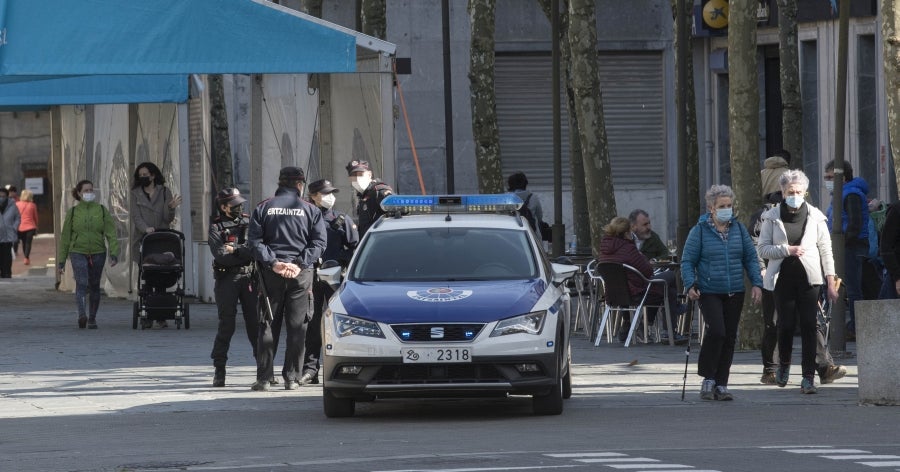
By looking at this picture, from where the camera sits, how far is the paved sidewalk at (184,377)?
14.8 meters

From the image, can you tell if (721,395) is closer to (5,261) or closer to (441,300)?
(441,300)

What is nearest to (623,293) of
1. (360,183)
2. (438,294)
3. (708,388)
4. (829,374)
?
(360,183)

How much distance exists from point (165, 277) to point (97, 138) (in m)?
8.10

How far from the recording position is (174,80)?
26.3 m

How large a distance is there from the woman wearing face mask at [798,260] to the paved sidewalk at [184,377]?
53cm

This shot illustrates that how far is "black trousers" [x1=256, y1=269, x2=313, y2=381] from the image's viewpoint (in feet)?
50.7

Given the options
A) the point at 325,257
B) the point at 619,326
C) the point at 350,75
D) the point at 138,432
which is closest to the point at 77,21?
the point at 350,75

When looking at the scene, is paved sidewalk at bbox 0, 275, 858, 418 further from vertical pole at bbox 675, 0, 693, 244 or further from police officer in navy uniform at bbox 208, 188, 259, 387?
vertical pole at bbox 675, 0, 693, 244

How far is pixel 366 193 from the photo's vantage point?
17281 mm

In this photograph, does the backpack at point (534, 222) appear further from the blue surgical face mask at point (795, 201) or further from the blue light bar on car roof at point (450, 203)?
the blue surgical face mask at point (795, 201)

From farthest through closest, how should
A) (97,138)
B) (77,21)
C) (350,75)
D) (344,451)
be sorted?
(97,138) → (350,75) → (77,21) → (344,451)

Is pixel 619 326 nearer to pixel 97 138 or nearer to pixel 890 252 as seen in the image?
pixel 890 252

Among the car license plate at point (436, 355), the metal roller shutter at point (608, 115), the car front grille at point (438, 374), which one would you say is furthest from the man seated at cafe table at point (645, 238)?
the metal roller shutter at point (608, 115)

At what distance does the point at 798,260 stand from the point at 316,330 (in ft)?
13.8
